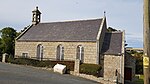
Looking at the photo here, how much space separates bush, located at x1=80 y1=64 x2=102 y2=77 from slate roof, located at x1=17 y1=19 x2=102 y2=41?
5.61 metres

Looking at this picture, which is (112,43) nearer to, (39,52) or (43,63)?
(43,63)

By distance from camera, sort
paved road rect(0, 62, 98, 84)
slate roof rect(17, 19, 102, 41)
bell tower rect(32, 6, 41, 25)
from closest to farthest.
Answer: paved road rect(0, 62, 98, 84) < slate roof rect(17, 19, 102, 41) < bell tower rect(32, 6, 41, 25)

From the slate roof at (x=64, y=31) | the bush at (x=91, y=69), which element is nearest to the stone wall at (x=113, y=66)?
the bush at (x=91, y=69)

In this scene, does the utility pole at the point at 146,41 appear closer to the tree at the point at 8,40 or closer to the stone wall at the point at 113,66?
the stone wall at the point at 113,66

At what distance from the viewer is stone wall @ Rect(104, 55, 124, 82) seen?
126ft

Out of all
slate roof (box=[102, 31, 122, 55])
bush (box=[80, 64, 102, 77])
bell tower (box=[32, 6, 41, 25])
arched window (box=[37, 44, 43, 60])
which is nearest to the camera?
bush (box=[80, 64, 102, 77])

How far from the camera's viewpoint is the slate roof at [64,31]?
44369 millimetres

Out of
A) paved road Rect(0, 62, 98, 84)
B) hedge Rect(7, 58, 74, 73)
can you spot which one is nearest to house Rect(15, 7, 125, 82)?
hedge Rect(7, 58, 74, 73)

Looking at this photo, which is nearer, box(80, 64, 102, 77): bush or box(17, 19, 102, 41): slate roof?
box(80, 64, 102, 77): bush

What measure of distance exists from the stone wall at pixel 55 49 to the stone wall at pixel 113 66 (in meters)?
2.26

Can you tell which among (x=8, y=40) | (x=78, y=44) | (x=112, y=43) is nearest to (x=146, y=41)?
(x=112, y=43)

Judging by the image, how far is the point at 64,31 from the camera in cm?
4809

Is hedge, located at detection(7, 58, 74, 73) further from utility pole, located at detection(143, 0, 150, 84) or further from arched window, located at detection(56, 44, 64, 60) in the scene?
utility pole, located at detection(143, 0, 150, 84)

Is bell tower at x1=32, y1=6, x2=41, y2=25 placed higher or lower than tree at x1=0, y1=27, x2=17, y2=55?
higher
